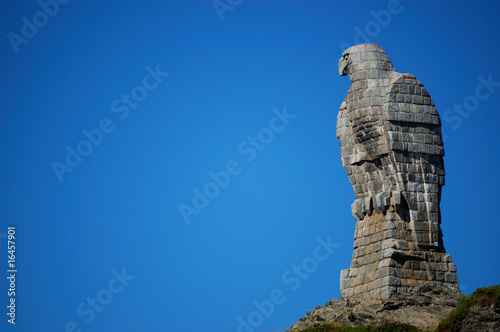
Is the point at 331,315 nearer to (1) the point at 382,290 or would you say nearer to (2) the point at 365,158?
(1) the point at 382,290

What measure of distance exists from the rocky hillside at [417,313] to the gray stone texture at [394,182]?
2.37 feet

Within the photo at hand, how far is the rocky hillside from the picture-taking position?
3048 centimetres

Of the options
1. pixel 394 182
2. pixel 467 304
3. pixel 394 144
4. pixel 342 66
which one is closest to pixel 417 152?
pixel 394 144

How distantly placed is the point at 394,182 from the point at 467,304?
6639 millimetres

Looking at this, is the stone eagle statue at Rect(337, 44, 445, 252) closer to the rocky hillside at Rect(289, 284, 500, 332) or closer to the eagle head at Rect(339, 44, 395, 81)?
the eagle head at Rect(339, 44, 395, 81)

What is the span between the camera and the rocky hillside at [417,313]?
30484 millimetres

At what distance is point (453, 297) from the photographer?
115 feet

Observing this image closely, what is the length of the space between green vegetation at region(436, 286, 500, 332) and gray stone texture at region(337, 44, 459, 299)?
162 inches

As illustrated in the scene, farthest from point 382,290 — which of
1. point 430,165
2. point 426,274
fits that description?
point 430,165

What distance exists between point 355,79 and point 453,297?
8.52 m

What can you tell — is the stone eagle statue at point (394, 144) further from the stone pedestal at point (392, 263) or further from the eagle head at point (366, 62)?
the stone pedestal at point (392, 263)

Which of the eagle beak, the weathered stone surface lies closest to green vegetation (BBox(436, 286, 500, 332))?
the weathered stone surface

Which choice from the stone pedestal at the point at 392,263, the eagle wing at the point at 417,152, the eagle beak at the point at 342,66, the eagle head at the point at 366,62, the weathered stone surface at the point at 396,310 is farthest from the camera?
the eagle beak at the point at 342,66

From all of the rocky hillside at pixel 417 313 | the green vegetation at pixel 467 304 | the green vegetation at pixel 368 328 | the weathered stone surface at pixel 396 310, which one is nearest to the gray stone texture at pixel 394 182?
the weathered stone surface at pixel 396 310
